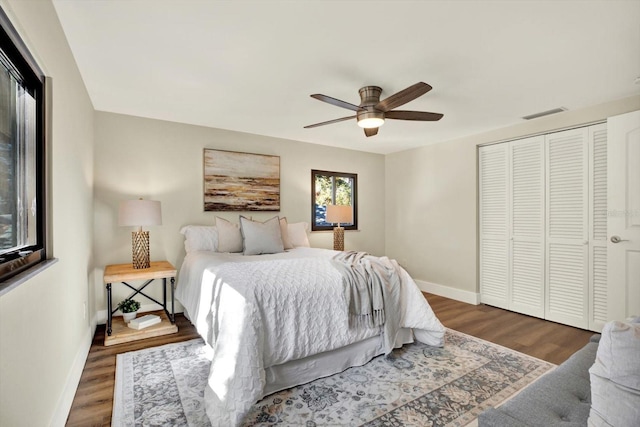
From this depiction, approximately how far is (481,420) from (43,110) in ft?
7.72

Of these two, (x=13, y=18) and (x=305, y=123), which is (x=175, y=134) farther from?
(x=13, y=18)

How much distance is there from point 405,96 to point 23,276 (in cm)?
236

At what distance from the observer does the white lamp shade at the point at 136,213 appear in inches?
124

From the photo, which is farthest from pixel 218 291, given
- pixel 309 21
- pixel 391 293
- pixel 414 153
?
pixel 414 153

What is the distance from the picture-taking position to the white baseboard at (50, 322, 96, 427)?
5.65ft

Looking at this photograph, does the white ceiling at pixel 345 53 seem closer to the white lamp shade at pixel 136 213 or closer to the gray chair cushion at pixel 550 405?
the white lamp shade at pixel 136 213

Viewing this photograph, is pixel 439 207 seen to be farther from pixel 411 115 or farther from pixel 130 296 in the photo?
pixel 130 296

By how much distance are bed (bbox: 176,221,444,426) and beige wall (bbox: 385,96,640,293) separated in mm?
2060

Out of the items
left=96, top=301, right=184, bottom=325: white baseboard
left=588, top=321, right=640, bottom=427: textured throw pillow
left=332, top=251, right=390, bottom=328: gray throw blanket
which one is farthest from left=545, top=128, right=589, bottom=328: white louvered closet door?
left=96, top=301, right=184, bottom=325: white baseboard

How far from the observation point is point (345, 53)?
7.30ft

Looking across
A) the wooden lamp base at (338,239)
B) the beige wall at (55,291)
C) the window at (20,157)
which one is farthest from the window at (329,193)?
the window at (20,157)

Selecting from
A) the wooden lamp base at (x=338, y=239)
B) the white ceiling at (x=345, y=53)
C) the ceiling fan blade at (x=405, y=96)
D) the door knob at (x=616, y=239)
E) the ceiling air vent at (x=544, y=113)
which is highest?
the white ceiling at (x=345, y=53)

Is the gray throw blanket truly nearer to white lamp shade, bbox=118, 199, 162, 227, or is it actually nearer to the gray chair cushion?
the gray chair cushion

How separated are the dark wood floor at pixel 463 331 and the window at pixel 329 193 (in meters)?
1.98
